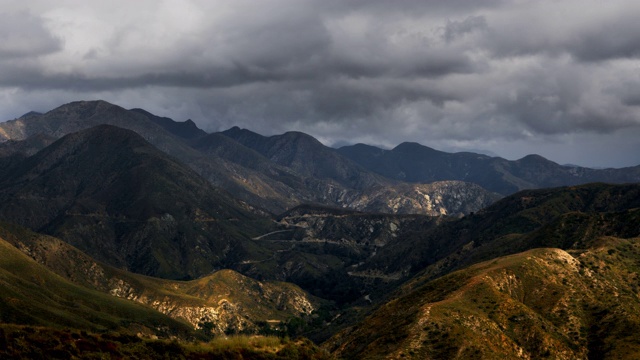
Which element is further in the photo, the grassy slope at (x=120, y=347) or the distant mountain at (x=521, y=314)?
the distant mountain at (x=521, y=314)

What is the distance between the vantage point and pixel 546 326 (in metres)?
153

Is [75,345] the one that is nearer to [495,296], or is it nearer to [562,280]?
[495,296]

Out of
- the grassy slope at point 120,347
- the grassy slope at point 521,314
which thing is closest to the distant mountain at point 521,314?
the grassy slope at point 521,314

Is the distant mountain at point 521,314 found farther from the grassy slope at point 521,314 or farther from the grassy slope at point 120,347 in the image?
the grassy slope at point 120,347

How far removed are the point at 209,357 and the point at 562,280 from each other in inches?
5538

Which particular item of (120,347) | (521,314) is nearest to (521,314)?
(521,314)

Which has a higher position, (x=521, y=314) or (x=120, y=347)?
(x=120, y=347)

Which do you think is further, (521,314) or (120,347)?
(521,314)

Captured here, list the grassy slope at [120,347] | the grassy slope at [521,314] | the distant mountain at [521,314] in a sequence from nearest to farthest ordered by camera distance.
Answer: the grassy slope at [120,347], the grassy slope at [521,314], the distant mountain at [521,314]

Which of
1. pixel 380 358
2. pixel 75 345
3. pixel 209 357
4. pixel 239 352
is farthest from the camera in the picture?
pixel 380 358

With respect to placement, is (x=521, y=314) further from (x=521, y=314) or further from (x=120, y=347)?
(x=120, y=347)

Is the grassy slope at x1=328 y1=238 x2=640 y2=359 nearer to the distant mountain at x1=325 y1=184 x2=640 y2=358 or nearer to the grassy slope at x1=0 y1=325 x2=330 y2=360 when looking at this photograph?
the distant mountain at x1=325 y1=184 x2=640 y2=358

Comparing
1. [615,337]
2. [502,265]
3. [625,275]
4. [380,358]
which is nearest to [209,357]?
[380,358]

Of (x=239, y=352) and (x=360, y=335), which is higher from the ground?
(x=239, y=352)
